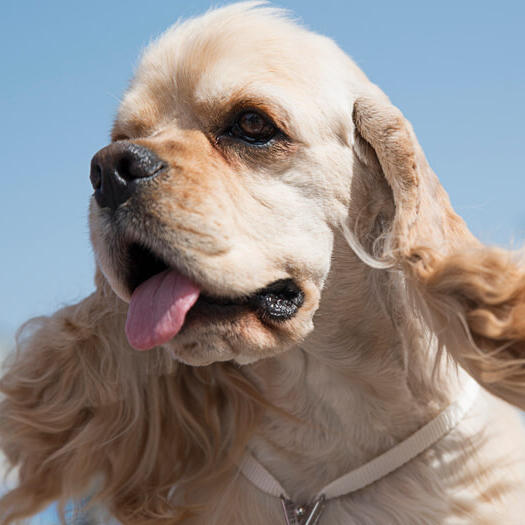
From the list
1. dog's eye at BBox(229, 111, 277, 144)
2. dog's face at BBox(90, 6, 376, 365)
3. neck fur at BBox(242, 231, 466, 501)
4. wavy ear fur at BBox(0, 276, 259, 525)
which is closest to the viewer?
dog's face at BBox(90, 6, 376, 365)

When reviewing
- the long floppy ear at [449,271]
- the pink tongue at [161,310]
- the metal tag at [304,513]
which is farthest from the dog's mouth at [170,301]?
the metal tag at [304,513]

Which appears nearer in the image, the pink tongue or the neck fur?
the pink tongue

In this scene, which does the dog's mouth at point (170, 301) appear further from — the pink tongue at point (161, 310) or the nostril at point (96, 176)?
the nostril at point (96, 176)

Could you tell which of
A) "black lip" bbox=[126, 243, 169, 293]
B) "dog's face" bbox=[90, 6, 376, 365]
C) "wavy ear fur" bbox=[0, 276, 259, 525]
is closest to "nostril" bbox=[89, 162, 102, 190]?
"dog's face" bbox=[90, 6, 376, 365]

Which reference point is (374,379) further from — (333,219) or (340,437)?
(333,219)

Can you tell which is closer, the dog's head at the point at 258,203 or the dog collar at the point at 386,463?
the dog's head at the point at 258,203

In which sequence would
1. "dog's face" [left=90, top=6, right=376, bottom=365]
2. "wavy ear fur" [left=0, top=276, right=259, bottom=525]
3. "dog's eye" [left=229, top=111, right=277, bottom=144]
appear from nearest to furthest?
"dog's face" [left=90, top=6, right=376, bottom=365] → "dog's eye" [left=229, top=111, right=277, bottom=144] → "wavy ear fur" [left=0, top=276, right=259, bottom=525]

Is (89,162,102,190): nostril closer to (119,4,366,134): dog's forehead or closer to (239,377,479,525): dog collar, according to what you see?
(119,4,366,134): dog's forehead

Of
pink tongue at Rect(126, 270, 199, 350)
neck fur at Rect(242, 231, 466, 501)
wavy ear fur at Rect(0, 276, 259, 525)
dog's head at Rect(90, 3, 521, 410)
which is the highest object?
dog's head at Rect(90, 3, 521, 410)

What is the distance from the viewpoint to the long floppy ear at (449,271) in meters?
1.98

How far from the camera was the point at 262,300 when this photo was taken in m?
2.02

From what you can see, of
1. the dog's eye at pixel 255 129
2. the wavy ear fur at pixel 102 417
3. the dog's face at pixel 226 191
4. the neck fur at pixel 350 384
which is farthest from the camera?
the wavy ear fur at pixel 102 417

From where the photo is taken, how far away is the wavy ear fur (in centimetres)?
264

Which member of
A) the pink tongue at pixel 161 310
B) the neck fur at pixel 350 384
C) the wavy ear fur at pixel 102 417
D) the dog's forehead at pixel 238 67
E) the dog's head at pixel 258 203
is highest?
the dog's forehead at pixel 238 67
